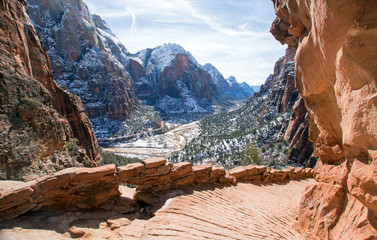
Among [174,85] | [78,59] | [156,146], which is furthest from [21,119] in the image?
[174,85]

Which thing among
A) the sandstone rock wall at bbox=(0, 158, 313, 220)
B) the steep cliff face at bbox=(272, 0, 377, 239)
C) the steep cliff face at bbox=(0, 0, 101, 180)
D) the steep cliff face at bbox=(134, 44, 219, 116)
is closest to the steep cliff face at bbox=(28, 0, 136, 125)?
the steep cliff face at bbox=(134, 44, 219, 116)

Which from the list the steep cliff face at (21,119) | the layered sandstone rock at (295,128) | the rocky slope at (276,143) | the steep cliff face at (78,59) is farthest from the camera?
the steep cliff face at (78,59)

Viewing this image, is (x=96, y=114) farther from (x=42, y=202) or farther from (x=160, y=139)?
(x=42, y=202)

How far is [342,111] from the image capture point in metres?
4.11

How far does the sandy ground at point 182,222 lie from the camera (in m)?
4.71

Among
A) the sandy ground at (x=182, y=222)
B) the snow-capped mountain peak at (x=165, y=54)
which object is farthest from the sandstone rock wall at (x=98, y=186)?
the snow-capped mountain peak at (x=165, y=54)

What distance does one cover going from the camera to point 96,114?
89.1 metres

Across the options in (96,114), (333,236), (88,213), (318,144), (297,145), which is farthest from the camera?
(96,114)

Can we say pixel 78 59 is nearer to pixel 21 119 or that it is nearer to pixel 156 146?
pixel 156 146

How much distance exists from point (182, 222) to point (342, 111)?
4953mm

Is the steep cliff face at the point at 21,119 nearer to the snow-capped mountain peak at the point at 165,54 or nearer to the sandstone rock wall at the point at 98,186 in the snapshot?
the sandstone rock wall at the point at 98,186

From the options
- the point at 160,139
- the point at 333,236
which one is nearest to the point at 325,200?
the point at 333,236

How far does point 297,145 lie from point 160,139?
5756cm

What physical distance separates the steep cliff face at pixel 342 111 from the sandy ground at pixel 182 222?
154 centimetres
